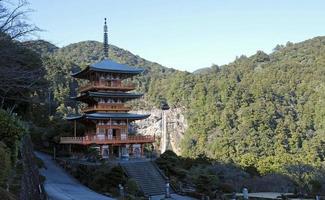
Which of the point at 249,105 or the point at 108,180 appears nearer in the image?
the point at 108,180

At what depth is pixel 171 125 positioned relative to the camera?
3745 inches

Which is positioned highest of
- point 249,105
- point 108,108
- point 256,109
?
point 249,105

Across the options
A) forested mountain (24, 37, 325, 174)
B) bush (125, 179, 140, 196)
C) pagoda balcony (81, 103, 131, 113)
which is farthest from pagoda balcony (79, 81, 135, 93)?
forested mountain (24, 37, 325, 174)

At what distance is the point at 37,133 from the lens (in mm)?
36500

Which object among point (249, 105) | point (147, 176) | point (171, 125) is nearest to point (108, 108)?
point (147, 176)

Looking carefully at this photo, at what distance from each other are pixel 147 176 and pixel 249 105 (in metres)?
59.6

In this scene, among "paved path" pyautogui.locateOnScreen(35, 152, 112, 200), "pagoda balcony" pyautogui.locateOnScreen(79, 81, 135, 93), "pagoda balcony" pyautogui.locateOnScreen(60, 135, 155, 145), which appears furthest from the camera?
"pagoda balcony" pyautogui.locateOnScreen(79, 81, 135, 93)

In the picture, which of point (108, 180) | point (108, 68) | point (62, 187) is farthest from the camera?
point (108, 68)

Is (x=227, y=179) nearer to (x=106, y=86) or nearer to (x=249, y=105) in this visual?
(x=106, y=86)

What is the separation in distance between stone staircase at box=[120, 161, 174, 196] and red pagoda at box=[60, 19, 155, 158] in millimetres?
2229

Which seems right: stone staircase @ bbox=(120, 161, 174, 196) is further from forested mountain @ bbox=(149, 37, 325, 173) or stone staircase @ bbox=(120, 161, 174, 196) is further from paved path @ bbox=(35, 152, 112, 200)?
forested mountain @ bbox=(149, 37, 325, 173)

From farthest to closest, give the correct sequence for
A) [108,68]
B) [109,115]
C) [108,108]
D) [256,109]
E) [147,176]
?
[256,109], [108,68], [108,108], [109,115], [147,176]

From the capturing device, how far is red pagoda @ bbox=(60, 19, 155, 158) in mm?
28334

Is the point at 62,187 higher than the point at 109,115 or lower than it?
lower
